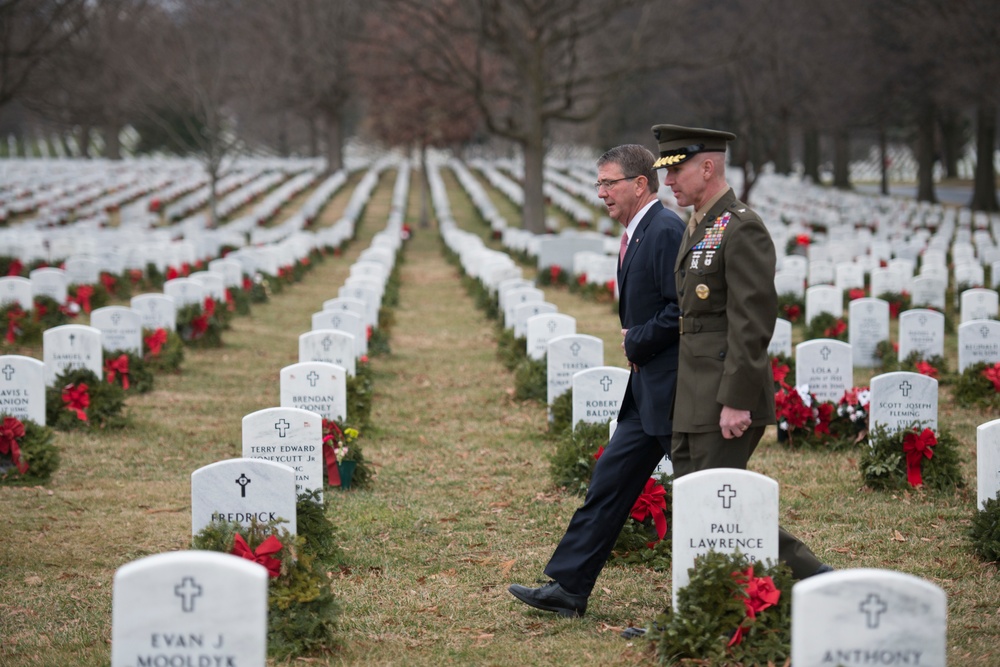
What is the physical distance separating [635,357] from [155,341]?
8.71m

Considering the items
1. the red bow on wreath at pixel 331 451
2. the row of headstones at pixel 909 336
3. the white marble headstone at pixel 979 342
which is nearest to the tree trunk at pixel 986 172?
the row of headstones at pixel 909 336

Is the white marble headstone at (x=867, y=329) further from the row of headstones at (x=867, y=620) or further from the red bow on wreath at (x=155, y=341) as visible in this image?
the row of headstones at (x=867, y=620)

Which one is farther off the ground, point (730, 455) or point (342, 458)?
point (730, 455)

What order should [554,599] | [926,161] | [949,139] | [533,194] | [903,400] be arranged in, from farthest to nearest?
[949,139], [926,161], [533,194], [903,400], [554,599]

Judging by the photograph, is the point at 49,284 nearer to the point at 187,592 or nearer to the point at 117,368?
the point at 117,368

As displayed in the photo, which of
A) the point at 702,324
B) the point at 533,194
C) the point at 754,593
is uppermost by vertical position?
the point at 533,194

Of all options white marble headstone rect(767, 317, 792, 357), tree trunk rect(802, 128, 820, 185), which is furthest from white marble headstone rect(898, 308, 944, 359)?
tree trunk rect(802, 128, 820, 185)

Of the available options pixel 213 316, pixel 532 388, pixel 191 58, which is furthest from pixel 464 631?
pixel 191 58

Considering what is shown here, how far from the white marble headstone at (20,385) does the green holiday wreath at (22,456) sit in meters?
0.26

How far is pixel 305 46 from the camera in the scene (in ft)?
151

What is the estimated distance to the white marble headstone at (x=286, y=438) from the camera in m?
6.73

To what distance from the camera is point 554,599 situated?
554cm

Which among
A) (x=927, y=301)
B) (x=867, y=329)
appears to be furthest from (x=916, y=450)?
(x=927, y=301)

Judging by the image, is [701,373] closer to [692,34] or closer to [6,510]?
[6,510]
